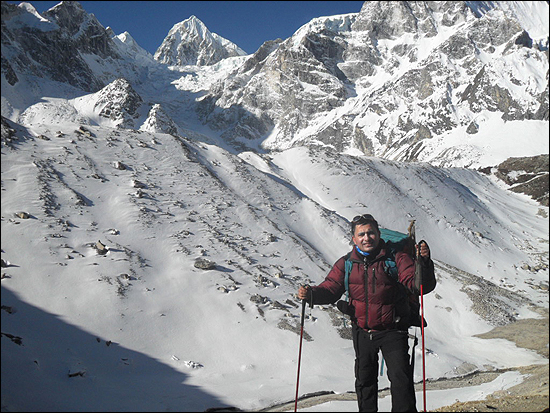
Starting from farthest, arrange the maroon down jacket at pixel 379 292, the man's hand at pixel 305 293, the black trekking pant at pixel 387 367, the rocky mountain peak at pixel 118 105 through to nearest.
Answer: the rocky mountain peak at pixel 118 105 → the man's hand at pixel 305 293 → the maroon down jacket at pixel 379 292 → the black trekking pant at pixel 387 367

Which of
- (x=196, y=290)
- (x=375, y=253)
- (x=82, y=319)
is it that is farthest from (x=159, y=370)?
(x=375, y=253)

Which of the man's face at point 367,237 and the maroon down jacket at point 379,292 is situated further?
the man's face at point 367,237

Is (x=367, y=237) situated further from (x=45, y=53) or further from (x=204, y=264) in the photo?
(x=45, y=53)

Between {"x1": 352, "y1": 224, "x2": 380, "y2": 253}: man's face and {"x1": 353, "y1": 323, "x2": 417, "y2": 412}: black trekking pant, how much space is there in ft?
3.92

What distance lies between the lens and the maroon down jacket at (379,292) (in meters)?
5.12

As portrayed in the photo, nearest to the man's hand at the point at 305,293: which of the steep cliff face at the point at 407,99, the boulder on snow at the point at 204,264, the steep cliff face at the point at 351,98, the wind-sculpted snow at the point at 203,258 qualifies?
the wind-sculpted snow at the point at 203,258

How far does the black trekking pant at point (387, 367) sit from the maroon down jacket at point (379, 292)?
14 centimetres

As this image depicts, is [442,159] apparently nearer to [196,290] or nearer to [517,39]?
[517,39]

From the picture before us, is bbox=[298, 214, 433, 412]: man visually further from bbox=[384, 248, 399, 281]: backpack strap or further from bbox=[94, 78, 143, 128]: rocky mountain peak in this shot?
bbox=[94, 78, 143, 128]: rocky mountain peak

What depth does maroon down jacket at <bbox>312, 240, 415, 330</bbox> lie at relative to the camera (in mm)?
5117

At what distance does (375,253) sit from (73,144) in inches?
802

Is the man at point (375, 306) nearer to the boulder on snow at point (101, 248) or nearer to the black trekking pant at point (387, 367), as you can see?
the black trekking pant at point (387, 367)

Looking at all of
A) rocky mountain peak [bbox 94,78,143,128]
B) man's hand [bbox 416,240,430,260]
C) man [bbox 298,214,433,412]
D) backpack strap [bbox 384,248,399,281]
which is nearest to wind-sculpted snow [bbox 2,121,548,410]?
man [bbox 298,214,433,412]

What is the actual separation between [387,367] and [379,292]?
99 centimetres
